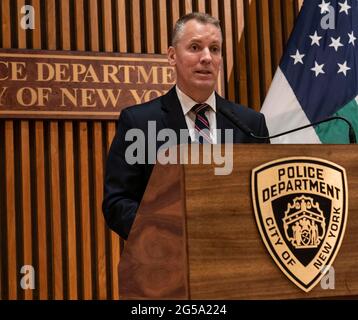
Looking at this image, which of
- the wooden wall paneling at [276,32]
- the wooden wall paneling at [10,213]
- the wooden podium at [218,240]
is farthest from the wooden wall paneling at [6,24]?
the wooden podium at [218,240]

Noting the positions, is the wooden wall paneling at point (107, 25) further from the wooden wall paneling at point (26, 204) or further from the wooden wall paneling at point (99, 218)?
the wooden wall paneling at point (26, 204)

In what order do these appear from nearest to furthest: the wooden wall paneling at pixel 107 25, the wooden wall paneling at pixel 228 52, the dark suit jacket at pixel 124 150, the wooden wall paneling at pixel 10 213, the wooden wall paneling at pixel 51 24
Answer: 1. the dark suit jacket at pixel 124 150
2. the wooden wall paneling at pixel 10 213
3. the wooden wall paneling at pixel 51 24
4. the wooden wall paneling at pixel 107 25
5. the wooden wall paneling at pixel 228 52

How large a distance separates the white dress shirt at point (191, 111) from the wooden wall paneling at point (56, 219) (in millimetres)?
2164

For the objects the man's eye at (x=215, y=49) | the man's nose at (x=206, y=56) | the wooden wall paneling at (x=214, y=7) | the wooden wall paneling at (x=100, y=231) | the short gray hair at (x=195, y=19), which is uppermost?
the wooden wall paneling at (x=214, y=7)

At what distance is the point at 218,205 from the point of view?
5.33ft

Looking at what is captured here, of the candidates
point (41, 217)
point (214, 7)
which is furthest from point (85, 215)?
point (214, 7)

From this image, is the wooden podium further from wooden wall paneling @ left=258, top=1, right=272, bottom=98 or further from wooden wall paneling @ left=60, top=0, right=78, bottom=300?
wooden wall paneling @ left=258, top=1, right=272, bottom=98

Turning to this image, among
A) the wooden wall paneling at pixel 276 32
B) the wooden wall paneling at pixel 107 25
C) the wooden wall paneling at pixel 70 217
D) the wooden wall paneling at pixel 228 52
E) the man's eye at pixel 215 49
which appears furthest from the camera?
the wooden wall paneling at pixel 276 32

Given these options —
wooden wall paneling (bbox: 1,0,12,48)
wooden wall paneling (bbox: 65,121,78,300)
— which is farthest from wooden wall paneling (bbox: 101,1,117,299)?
wooden wall paneling (bbox: 1,0,12,48)

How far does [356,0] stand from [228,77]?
0.99 meters

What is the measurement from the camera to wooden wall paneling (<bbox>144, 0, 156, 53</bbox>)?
4.77 meters

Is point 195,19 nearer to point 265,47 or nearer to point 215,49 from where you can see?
point 215,49

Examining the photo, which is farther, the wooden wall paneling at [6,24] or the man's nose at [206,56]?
the wooden wall paneling at [6,24]

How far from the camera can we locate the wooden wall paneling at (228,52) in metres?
4.93
